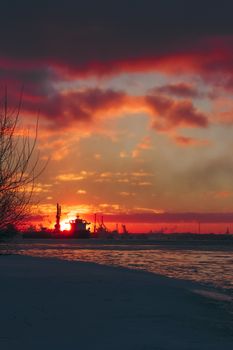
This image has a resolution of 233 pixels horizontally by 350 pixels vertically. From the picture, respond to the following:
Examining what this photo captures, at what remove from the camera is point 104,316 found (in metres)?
14.2

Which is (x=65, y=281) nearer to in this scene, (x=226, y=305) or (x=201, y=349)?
(x=226, y=305)

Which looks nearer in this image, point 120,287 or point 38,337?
point 38,337

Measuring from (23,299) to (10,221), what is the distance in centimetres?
300

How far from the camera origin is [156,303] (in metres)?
17.1

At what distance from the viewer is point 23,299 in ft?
50.9

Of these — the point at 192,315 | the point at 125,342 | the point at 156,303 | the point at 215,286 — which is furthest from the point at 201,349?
the point at 215,286

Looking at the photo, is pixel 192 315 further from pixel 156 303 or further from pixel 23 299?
pixel 23 299

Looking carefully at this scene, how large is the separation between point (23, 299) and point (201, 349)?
647cm

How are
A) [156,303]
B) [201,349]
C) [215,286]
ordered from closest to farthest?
[201,349]
[156,303]
[215,286]

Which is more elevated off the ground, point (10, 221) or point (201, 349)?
point (10, 221)

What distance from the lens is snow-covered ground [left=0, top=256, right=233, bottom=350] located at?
11.4 meters

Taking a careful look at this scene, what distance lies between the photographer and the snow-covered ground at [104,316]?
37.4 ft

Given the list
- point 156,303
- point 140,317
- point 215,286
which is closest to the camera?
point 140,317

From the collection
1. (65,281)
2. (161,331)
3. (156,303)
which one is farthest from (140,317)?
(65,281)
